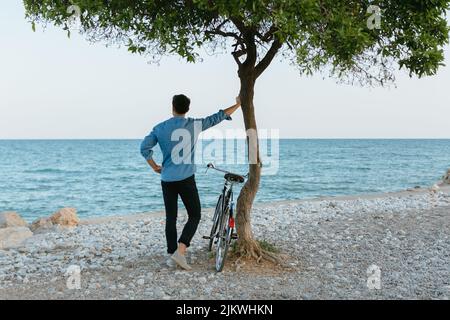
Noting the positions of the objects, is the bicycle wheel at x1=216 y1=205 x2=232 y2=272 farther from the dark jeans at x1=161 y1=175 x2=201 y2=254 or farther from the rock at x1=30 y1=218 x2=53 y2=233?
the rock at x1=30 y1=218 x2=53 y2=233

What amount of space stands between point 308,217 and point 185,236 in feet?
19.2

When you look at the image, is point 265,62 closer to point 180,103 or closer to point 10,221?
point 180,103

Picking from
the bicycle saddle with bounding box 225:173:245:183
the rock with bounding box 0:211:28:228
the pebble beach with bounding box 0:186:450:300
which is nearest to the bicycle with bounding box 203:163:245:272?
the bicycle saddle with bounding box 225:173:245:183

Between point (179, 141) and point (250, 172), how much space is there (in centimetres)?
135

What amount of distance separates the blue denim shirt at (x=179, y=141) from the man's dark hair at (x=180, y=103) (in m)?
0.11

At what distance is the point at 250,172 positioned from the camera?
27.3ft

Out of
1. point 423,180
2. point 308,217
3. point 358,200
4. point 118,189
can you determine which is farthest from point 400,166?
point 308,217

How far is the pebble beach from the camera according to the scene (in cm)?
714

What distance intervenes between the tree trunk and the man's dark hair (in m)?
0.97

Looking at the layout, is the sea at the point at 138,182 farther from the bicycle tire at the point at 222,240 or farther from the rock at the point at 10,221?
the bicycle tire at the point at 222,240

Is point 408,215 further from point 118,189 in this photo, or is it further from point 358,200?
point 118,189

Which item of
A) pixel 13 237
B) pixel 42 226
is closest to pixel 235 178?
pixel 13 237

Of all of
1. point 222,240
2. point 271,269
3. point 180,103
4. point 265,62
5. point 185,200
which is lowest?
point 271,269

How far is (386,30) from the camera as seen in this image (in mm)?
7242
